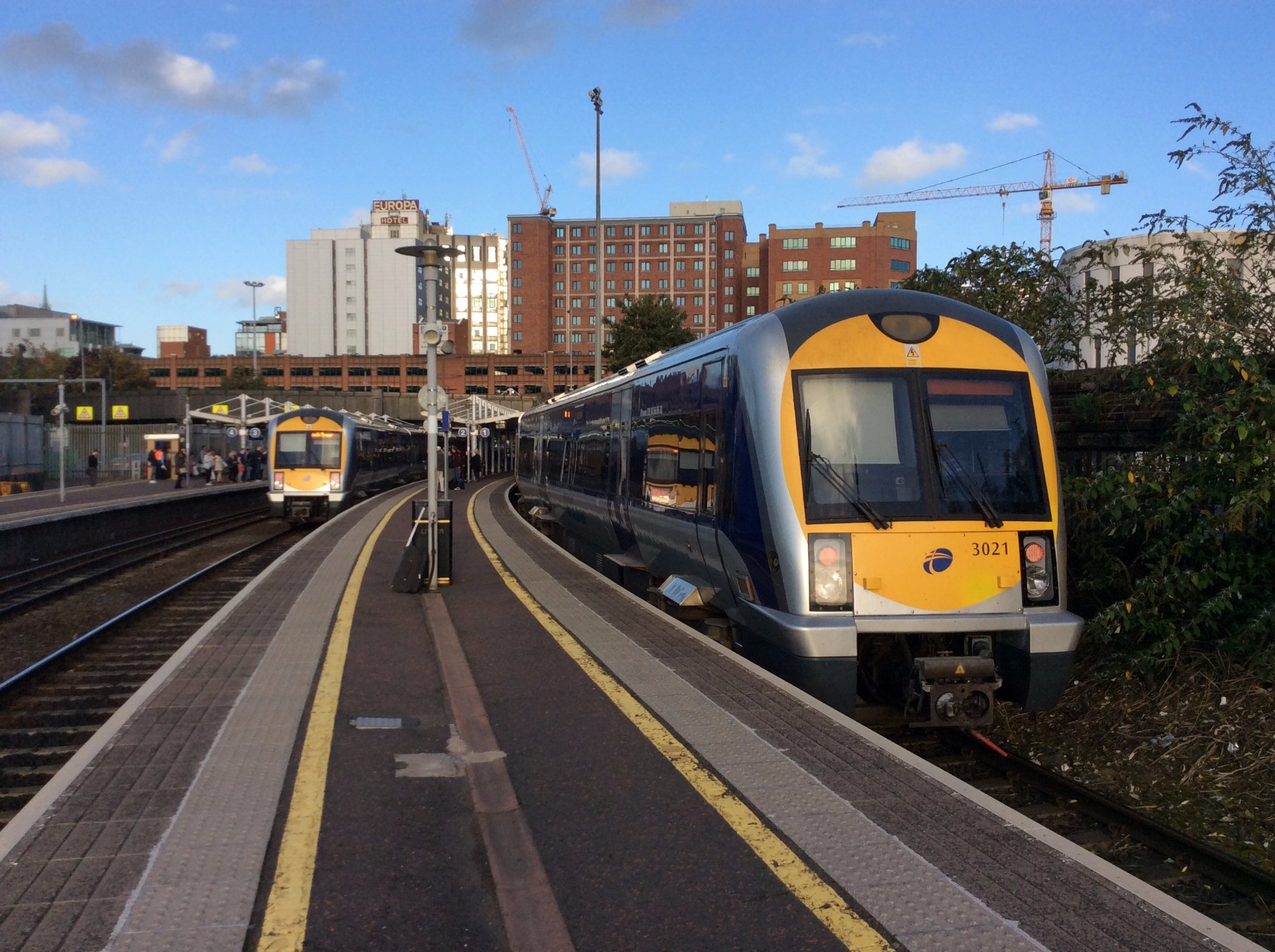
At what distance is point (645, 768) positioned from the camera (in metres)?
5.22

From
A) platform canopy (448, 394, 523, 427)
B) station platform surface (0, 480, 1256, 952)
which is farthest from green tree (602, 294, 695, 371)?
station platform surface (0, 480, 1256, 952)

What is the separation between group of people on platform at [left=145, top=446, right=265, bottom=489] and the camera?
4012 centimetres

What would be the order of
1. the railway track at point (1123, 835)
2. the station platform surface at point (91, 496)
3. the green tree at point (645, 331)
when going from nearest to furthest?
the railway track at point (1123, 835) < the station platform surface at point (91, 496) < the green tree at point (645, 331)

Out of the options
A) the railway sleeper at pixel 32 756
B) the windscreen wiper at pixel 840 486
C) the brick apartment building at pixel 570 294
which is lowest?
the railway sleeper at pixel 32 756

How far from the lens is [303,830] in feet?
14.5

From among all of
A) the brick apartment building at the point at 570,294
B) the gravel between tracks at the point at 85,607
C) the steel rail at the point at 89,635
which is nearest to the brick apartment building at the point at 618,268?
the brick apartment building at the point at 570,294

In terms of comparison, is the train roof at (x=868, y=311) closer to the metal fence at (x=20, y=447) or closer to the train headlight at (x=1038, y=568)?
the train headlight at (x=1038, y=568)

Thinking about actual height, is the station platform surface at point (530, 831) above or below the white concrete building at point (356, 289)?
below

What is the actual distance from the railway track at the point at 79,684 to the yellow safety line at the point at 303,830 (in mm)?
1798

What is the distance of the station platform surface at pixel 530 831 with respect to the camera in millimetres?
3531

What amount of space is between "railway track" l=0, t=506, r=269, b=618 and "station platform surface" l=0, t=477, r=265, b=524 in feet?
5.71

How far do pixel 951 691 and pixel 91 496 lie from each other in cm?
3272

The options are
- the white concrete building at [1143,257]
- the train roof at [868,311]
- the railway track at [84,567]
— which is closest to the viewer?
the train roof at [868,311]

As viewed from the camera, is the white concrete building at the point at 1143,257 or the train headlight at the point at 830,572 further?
the white concrete building at the point at 1143,257
